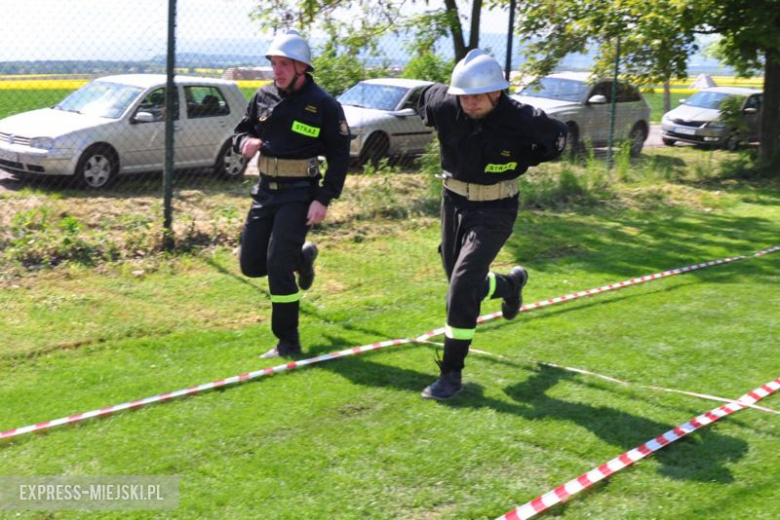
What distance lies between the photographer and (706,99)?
67.3 ft

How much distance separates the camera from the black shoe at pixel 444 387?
5004mm

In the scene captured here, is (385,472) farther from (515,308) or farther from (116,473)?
(515,308)

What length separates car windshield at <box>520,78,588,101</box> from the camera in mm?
16609

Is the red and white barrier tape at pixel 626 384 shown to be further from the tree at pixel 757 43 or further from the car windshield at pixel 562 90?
the car windshield at pixel 562 90

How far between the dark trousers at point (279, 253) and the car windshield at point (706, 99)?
16.5 meters

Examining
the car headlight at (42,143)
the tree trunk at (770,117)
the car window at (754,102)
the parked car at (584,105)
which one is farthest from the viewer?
the car window at (754,102)

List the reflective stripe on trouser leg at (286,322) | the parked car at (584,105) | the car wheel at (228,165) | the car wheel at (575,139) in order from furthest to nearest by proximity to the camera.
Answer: the parked car at (584,105) < the car wheel at (575,139) < the car wheel at (228,165) < the reflective stripe on trouser leg at (286,322)

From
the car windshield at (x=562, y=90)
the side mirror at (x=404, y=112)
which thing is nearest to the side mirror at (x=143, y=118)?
the side mirror at (x=404, y=112)

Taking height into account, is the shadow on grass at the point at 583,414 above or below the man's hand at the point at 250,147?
below

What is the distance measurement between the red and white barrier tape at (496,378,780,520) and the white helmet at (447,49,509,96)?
2.00 m

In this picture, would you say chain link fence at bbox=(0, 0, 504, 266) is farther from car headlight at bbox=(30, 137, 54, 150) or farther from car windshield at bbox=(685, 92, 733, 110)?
car windshield at bbox=(685, 92, 733, 110)

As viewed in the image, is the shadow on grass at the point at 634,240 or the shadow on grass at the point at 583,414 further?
the shadow on grass at the point at 634,240

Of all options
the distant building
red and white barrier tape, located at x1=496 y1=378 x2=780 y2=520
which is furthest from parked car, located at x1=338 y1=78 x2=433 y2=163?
red and white barrier tape, located at x1=496 y1=378 x2=780 y2=520

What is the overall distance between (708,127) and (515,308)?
579 inches
